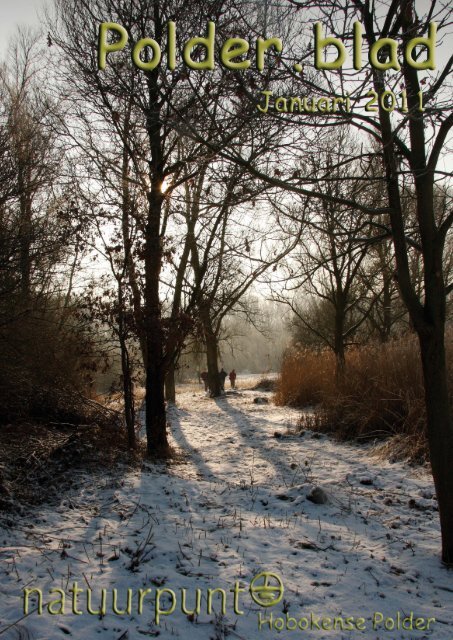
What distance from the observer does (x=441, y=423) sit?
10.5ft

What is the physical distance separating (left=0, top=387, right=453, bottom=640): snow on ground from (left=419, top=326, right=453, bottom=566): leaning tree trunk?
356 mm

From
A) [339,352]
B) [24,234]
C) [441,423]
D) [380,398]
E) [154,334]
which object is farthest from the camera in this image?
[339,352]

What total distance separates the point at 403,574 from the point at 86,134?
21.7ft

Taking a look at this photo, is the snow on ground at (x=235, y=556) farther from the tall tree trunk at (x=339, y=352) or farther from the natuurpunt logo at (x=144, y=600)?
the tall tree trunk at (x=339, y=352)

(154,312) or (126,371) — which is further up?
(154,312)

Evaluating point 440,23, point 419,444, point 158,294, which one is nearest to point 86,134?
point 158,294

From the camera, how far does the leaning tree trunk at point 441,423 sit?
3.18m

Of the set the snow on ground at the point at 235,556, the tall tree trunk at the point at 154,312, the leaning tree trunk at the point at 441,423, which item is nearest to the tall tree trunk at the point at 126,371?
the tall tree trunk at the point at 154,312

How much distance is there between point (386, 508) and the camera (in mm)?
4320

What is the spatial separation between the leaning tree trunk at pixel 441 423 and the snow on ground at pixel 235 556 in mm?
356

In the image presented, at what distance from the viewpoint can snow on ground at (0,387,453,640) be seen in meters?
2.48

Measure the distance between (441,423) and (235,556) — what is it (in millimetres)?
1837

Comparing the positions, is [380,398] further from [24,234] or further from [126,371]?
[24,234]

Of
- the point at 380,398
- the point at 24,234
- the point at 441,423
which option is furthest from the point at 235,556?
the point at 24,234
